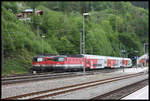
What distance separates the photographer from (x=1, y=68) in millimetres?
34281

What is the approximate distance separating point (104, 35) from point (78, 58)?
70.5ft

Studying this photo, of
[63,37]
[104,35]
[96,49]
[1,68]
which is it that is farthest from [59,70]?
[104,35]

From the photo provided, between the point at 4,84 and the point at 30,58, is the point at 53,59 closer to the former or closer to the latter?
the point at 30,58

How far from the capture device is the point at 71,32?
46469 millimetres

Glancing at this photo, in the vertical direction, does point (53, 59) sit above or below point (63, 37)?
below

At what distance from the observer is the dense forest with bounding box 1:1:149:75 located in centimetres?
2622

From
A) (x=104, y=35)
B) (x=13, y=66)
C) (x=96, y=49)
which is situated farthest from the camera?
(x=104, y=35)

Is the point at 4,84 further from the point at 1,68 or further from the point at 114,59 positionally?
the point at 114,59

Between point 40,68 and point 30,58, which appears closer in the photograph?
point 40,68

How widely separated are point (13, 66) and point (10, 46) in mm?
3256

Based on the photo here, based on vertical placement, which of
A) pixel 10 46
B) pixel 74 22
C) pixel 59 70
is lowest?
pixel 59 70

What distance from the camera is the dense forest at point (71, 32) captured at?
2622 cm

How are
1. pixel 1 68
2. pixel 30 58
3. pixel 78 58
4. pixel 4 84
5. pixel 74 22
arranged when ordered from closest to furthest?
pixel 4 84, pixel 1 68, pixel 78 58, pixel 30 58, pixel 74 22

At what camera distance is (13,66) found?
37469mm
